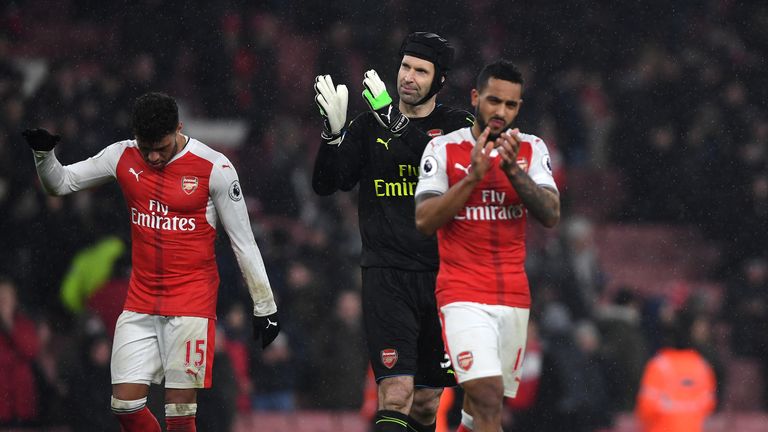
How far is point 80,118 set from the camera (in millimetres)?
13055

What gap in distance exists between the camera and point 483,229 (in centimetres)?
621

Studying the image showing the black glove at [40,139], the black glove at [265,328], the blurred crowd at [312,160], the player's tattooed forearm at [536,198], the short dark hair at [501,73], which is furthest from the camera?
the blurred crowd at [312,160]

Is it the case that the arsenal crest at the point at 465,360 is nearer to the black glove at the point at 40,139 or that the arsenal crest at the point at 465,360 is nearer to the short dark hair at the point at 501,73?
the short dark hair at the point at 501,73

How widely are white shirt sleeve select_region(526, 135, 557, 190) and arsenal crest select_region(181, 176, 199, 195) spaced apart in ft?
5.92

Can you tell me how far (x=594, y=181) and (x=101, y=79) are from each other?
5876mm

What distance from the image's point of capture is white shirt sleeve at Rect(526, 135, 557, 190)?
6.20 m

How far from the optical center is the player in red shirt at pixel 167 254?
694 centimetres

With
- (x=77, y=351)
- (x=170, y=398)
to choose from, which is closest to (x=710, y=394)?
(x=77, y=351)

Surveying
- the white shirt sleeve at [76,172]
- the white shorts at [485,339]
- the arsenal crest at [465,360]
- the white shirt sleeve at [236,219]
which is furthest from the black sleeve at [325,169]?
the arsenal crest at [465,360]

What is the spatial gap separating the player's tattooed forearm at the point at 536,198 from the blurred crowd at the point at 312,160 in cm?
404

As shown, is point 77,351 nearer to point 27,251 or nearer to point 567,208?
point 27,251

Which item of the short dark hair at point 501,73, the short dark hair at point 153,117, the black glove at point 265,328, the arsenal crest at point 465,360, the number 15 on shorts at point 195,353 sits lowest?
the number 15 on shorts at point 195,353

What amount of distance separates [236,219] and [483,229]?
147 centimetres

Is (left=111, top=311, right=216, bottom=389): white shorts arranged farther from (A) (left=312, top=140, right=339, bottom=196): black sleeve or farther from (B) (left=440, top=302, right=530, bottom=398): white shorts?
(B) (left=440, top=302, right=530, bottom=398): white shorts
